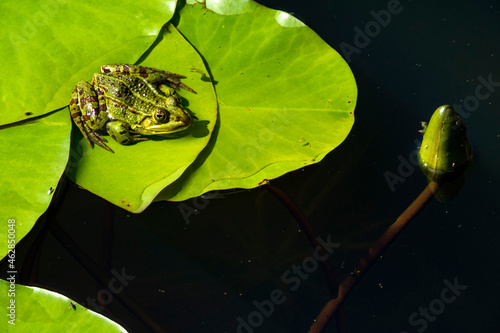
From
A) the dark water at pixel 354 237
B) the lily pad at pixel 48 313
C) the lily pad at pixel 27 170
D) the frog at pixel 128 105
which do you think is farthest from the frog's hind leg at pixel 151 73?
the lily pad at pixel 48 313

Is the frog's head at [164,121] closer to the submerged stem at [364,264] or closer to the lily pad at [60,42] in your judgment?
the lily pad at [60,42]

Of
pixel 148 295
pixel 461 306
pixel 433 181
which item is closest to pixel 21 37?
pixel 148 295

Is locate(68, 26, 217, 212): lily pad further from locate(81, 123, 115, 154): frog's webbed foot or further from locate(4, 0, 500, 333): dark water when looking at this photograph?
locate(4, 0, 500, 333): dark water

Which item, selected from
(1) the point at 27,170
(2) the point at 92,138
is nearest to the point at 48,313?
(1) the point at 27,170

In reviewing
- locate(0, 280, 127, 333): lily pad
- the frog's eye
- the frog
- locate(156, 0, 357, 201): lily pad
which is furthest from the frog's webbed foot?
locate(0, 280, 127, 333): lily pad

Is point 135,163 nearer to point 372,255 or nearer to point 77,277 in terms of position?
point 77,277

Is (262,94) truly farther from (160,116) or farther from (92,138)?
(92,138)
